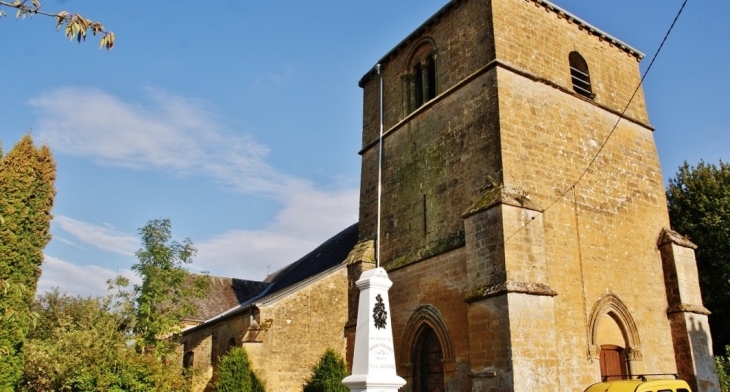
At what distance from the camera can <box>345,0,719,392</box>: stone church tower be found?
11.2 metres

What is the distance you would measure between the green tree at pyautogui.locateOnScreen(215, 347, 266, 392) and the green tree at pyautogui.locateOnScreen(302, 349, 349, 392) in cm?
135

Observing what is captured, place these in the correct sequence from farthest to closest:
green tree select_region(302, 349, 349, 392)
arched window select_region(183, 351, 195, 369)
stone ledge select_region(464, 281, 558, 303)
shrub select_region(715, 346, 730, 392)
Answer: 1. arched window select_region(183, 351, 195, 369)
2. shrub select_region(715, 346, 730, 392)
3. green tree select_region(302, 349, 349, 392)
4. stone ledge select_region(464, 281, 558, 303)

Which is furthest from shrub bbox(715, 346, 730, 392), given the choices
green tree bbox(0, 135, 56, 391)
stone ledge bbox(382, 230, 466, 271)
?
green tree bbox(0, 135, 56, 391)

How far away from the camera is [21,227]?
1438 cm

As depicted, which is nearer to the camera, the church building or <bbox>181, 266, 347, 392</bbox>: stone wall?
the church building

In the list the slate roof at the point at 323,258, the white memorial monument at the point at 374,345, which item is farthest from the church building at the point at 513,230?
the slate roof at the point at 323,258

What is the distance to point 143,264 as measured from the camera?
698 inches

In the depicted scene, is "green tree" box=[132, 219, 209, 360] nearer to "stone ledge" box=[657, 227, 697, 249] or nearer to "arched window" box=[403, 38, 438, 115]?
"arched window" box=[403, 38, 438, 115]

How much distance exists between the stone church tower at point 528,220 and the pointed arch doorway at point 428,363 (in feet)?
0.13

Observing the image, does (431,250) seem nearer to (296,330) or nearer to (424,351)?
(424,351)

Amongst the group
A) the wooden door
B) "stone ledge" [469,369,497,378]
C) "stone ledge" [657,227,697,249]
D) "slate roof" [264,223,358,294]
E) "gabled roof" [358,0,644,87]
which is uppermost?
"gabled roof" [358,0,644,87]

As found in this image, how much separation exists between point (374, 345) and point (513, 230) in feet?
14.9

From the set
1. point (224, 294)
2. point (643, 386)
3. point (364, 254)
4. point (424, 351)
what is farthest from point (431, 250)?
point (224, 294)

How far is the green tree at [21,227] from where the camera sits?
13.4 meters
